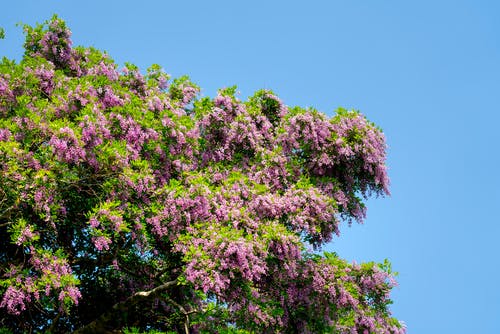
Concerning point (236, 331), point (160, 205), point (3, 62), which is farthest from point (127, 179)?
point (3, 62)

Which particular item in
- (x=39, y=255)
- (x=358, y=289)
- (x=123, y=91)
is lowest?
(x=39, y=255)

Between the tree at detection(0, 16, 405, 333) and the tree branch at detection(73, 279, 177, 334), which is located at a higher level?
the tree at detection(0, 16, 405, 333)

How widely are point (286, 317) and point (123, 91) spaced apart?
31.6 ft

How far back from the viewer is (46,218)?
48.7 feet

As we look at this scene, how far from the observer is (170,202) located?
16.2 m

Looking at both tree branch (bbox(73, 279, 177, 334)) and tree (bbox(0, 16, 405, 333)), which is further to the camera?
tree branch (bbox(73, 279, 177, 334))

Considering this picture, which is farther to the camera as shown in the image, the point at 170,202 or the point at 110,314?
the point at 110,314

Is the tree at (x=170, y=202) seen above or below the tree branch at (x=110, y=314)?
above

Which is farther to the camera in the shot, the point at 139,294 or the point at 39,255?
the point at 139,294

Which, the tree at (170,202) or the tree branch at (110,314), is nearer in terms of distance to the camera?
the tree at (170,202)

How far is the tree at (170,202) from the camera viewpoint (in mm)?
15172

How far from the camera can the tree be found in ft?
49.8

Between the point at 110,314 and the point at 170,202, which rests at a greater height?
the point at 170,202

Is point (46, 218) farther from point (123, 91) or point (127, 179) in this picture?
point (123, 91)
